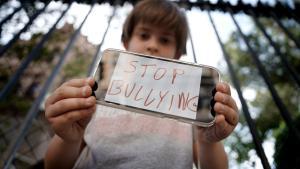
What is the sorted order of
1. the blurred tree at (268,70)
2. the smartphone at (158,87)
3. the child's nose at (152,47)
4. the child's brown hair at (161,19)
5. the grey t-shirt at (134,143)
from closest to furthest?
the smartphone at (158,87) < the grey t-shirt at (134,143) < the child's nose at (152,47) < the child's brown hair at (161,19) < the blurred tree at (268,70)

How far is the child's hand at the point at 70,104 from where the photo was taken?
60cm

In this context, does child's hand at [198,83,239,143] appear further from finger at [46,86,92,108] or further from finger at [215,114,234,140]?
finger at [46,86,92,108]

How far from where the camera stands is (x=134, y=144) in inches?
36.9

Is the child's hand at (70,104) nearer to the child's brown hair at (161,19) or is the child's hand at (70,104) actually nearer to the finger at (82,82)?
the finger at (82,82)

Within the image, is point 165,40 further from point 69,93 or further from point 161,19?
point 69,93

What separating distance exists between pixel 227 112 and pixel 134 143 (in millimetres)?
418

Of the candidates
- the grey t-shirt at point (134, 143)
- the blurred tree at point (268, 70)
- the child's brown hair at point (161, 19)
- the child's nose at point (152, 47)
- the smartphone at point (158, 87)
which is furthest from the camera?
the blurred tree at point (268, 70)

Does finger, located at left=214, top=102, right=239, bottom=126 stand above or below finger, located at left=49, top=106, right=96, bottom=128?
above

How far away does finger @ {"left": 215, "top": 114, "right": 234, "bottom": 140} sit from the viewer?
0.61 m

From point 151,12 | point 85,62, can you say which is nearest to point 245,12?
point 151,12

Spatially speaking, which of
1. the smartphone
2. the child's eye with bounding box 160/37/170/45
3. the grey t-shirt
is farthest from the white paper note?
the child's eye with bounding box 160/37/170/45

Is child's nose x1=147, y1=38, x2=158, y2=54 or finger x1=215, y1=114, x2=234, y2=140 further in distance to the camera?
child's nose x1=147, y1=38, x2=158, y2=54

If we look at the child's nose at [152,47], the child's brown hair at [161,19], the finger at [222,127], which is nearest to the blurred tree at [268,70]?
the child's brown hair at [161,19]

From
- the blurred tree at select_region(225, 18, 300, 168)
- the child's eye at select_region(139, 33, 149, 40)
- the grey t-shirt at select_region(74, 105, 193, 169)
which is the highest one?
the child's eye at select_region(139, 33, 149, 40)
